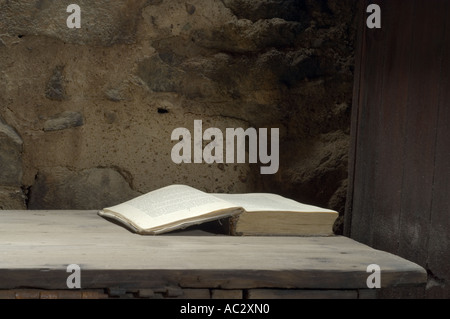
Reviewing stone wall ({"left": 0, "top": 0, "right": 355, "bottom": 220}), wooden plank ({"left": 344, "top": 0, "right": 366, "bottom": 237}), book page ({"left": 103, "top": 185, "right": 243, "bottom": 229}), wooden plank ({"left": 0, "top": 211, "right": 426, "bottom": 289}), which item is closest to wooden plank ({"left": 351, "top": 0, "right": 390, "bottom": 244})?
wooden plank ({"left": 344, "top": 0, "right": 366, "bottom": 237})

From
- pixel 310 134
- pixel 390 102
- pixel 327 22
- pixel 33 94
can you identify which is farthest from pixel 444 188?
pixel 33 94

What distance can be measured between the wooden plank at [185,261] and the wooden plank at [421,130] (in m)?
0.13

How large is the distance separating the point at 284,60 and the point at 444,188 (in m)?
0.75

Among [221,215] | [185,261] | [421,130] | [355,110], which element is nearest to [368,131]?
[355,110]

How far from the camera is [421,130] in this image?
150cm

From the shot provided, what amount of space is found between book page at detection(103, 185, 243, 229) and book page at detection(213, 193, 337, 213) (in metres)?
0.07

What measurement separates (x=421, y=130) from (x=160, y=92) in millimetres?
812

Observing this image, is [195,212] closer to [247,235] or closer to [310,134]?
[247,235]

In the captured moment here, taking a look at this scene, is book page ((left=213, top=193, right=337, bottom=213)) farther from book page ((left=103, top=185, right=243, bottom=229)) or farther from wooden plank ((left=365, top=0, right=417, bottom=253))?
wooden plank ((left=365, top=0, right=417, bottom=253))

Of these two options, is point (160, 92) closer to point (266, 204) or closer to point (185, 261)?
point (266, 204)

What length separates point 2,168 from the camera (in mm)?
1901

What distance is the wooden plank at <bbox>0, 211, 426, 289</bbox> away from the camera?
1179mm

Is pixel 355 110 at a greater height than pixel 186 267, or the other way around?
pixel 355 110

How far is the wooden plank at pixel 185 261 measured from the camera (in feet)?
3.87
